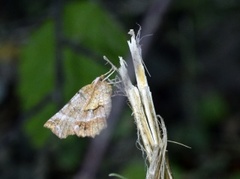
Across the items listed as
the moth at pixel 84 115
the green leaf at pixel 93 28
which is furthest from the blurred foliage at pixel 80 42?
the moth at pixel 84 115

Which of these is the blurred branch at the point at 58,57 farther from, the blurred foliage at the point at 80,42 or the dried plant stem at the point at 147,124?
the dried plant stem at the point at 147,124

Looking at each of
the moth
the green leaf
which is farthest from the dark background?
the moth

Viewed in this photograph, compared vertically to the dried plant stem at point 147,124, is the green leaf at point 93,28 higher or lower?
higher

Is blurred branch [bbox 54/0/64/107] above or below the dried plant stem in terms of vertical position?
above

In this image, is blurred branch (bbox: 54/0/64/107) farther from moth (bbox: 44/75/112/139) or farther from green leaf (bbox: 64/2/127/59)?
moth (bbox: 44/75/112/139)

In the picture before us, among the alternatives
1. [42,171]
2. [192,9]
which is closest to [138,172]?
[42,171]

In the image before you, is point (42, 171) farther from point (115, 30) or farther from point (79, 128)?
point (79, 128)

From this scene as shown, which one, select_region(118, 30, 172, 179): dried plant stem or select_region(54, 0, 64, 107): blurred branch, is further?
select_region(54, 0, 64, 107): blurred branch
